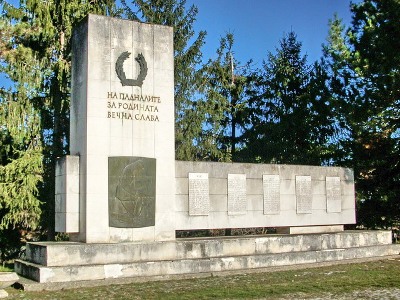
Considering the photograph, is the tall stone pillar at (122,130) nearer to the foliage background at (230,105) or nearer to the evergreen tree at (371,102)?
the foliage background at (230,105)

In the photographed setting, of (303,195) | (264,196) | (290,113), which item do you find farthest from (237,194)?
(290,113)

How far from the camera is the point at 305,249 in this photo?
A: 1402cm

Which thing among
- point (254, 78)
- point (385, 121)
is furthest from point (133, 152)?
point (254, 78)

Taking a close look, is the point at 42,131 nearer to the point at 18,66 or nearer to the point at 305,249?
the point at 18,66

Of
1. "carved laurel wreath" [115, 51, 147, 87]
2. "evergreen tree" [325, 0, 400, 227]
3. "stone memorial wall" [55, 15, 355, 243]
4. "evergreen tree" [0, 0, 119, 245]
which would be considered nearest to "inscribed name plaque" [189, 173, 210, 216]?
"stone memorial wall" [55, 15, 355, 243]

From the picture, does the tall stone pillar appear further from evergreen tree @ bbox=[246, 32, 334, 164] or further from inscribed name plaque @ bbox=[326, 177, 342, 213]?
evergreen tree @ bbox=[246, 32, 334, 164]

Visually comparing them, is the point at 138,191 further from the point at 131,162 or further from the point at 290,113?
the point at 290,113

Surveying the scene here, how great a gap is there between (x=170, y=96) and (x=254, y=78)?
1534cm

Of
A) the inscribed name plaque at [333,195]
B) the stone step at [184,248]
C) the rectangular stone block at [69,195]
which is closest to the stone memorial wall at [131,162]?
the rectangular stone block at [69,195]

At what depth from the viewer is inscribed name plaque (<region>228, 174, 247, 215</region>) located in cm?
1396

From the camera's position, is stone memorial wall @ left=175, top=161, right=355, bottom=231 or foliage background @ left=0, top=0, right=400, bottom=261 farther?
foliage background @ left=0, top=0, right=400, bottom=261

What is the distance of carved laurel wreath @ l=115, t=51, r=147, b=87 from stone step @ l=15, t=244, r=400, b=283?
4.22 meters

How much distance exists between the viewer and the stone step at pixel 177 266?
35.0 feet

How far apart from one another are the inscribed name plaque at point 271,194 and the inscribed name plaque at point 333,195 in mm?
1846
